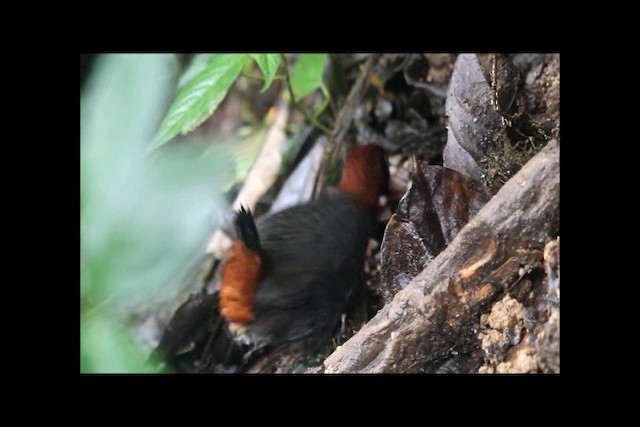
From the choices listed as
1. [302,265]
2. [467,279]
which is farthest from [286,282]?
[467,279]

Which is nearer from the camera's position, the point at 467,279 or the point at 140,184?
the point at 467,279

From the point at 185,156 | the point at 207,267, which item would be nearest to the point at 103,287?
the point at 207,267

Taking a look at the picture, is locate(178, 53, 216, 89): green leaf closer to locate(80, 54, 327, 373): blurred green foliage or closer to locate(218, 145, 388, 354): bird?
locate(80, 54, 327, 373): blurred green foliage

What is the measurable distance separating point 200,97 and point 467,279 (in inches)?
31.8

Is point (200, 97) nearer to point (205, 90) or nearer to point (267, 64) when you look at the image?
point (205, 90)

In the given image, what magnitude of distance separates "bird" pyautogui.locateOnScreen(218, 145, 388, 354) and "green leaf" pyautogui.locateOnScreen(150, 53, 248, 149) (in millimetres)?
261

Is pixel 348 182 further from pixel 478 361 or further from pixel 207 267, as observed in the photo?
pixel 478 361

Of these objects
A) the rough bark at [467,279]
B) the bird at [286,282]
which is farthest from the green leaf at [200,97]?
the rough bark at [467,279]

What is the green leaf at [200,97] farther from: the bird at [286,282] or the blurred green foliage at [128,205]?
the bird at [286,282]

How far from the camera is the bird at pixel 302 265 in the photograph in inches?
54.3

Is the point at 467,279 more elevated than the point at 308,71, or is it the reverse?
the point at 308,71

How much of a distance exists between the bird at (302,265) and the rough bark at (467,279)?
0.22 m

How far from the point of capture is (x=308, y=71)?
1.76 metres

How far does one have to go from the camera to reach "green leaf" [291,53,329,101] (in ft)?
5.71
